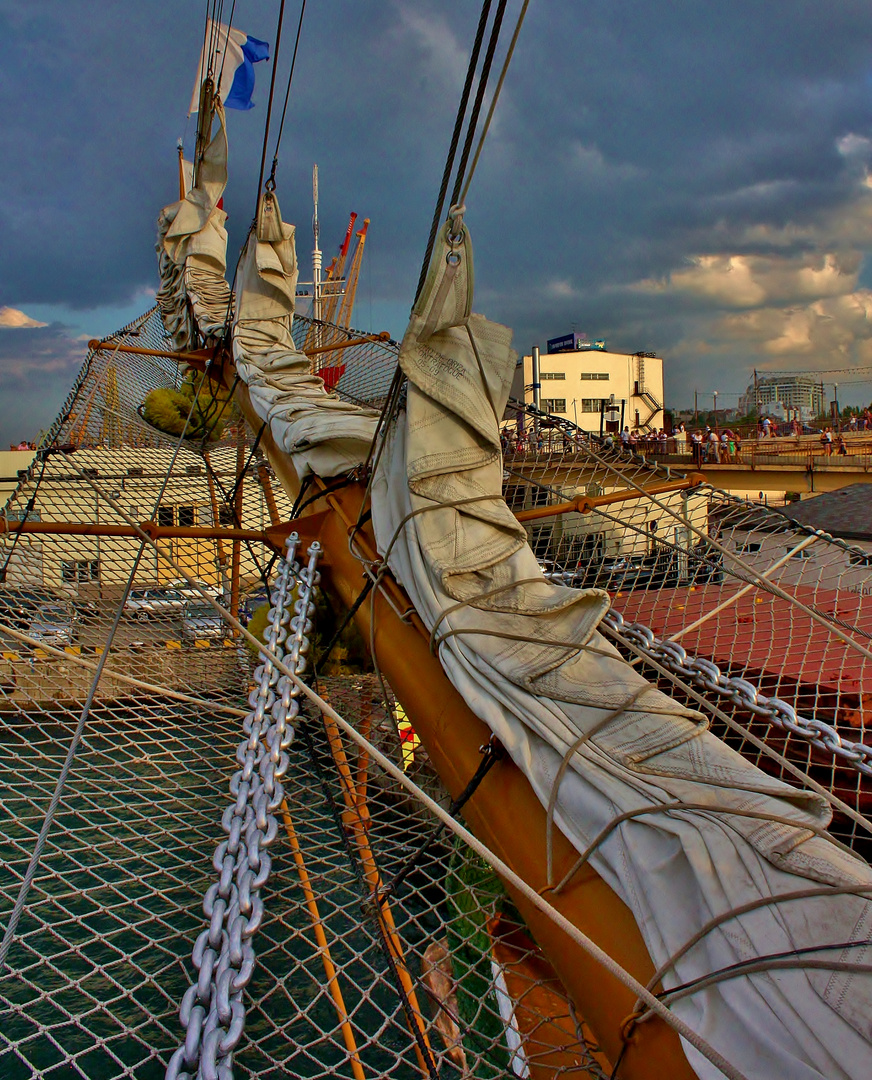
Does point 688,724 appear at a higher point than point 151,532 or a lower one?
lower

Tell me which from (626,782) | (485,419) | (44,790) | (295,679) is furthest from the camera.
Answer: (44,790)

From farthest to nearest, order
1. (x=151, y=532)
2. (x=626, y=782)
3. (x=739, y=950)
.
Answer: (x=151, y=532) < (x=626, y=782) < (x=739, y=950)

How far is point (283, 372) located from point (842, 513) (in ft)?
25.1

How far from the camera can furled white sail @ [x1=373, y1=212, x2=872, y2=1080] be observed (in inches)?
35.3

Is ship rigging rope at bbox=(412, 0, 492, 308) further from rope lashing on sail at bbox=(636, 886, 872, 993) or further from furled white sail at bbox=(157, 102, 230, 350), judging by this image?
furled white sail at bbox=(157, 102, 230, 350)

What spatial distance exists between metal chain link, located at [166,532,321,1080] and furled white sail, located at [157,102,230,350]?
4036 millimetres

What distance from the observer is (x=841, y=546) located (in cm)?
359

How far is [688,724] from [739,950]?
48 centimetres

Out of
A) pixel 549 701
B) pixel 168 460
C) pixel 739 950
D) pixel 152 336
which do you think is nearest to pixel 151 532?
pixel 549 701

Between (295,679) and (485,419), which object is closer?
(295,679)

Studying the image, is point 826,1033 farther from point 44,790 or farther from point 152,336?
point 152,336

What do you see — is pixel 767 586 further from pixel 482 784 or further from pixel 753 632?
pixel 482 784

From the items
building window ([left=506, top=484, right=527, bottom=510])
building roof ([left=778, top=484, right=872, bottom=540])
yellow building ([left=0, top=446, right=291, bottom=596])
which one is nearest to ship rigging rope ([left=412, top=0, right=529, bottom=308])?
building window ([left=506, top=484, right=527, bottom=510])

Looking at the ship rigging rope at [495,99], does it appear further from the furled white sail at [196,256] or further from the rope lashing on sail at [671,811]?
the furled white sail at [196,256]
